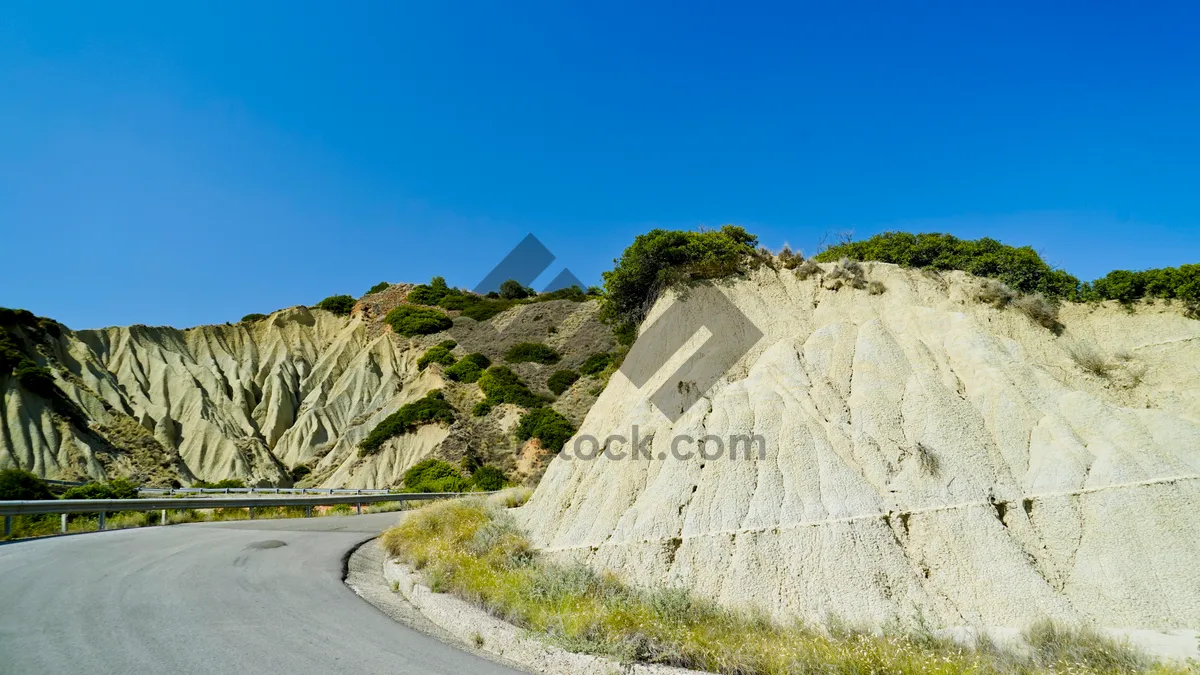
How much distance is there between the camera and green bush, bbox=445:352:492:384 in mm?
51812

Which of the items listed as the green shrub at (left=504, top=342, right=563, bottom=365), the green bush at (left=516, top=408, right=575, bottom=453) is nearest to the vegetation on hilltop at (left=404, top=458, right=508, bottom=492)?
Answer: the green bush at (left=516, top=408, right=575, bottom=453)

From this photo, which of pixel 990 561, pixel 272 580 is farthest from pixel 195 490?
pixel 990 561

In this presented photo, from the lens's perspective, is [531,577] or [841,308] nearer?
[531,577]

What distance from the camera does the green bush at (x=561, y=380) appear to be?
1902 inches

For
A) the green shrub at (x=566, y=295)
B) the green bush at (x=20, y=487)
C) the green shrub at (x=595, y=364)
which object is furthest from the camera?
the green shrub at (x=566, y=295)

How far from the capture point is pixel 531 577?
919 centimetres

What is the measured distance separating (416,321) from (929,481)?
61.1 meters

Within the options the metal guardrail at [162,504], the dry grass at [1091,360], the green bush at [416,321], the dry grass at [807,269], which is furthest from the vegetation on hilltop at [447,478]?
the dry grass at [1091,360]

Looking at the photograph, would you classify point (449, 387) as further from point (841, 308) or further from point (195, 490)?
point (841, 308)

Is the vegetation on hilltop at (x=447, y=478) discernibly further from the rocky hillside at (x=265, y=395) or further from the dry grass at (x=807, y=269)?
the dry grass at (x=807, y=269)

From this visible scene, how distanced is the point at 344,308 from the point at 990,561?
76.4m

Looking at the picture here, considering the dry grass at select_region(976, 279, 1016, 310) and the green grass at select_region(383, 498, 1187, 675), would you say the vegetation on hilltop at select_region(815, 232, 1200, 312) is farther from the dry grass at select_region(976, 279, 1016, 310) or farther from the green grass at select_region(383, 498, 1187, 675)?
the green grass at select_region(383, 498, 1187, 675)

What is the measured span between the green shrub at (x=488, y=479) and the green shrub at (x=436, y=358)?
18097 millimetres

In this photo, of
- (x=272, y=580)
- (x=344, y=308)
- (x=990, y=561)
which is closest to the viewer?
(x=990, y=561)
